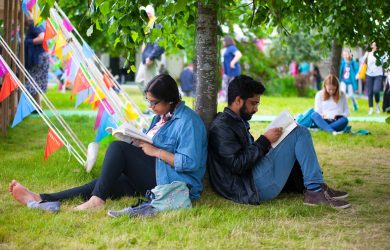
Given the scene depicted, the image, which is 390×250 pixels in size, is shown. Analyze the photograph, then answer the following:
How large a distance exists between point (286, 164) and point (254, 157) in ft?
0.88

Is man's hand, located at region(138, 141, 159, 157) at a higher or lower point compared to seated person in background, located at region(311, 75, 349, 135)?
higher

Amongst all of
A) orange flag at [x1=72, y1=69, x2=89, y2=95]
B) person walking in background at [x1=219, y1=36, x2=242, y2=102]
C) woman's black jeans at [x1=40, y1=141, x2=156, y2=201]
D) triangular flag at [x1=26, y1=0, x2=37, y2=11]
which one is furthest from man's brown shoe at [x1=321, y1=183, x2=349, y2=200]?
person walking in background at [x1=219, y1=36, x2=242, y2=102]

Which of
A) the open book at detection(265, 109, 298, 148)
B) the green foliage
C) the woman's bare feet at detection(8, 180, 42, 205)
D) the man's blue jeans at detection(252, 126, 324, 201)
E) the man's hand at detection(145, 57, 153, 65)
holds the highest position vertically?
the man's hand at detection(145, 57, 153, 65)

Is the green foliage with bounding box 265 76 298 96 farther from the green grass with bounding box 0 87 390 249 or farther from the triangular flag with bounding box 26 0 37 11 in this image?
the green grass with bounding box 0 87 390 249

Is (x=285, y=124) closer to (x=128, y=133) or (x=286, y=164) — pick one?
(x=286, y=164)

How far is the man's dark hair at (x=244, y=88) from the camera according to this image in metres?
4.59

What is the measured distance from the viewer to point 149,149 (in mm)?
4324

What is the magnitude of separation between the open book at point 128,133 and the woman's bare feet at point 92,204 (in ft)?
1.43

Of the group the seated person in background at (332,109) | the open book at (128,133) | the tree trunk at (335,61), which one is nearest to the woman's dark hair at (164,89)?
the open book at (128,133)

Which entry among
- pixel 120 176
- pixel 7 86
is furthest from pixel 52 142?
pixel 7 86

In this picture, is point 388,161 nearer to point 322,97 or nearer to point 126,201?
point 322,97

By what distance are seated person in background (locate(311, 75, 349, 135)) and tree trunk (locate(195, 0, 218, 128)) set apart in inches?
164

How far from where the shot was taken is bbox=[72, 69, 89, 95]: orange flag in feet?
19.6

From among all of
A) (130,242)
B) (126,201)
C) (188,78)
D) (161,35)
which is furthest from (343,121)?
(188,78)
